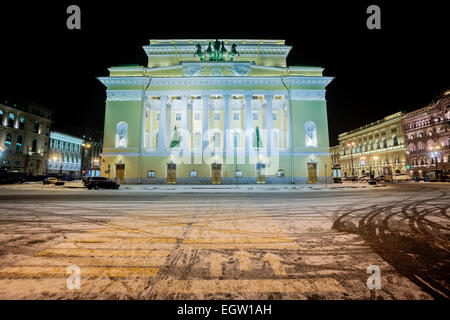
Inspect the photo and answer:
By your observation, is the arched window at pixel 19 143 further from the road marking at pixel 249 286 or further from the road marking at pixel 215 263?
the road marking at pixel 249 286

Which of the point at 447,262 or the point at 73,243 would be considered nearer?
the point at 447,262

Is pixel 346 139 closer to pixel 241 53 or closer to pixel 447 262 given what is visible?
pixel 241 53

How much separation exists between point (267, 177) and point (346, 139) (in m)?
61.3

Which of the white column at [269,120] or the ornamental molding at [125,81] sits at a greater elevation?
the ornamental molding at [125,81]

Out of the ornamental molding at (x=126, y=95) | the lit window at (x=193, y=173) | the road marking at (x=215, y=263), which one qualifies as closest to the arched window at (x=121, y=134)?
the ornamental molding at (x=126, y=95)

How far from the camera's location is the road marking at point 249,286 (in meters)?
2.20

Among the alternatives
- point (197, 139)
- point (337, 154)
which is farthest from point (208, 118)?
point (337, 154)

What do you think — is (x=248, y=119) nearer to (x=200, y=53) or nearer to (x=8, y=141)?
(x=200, y=53)

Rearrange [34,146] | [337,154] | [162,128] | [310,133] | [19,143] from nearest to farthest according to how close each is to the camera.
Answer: [162,128]
[310,133]
[19,143]
[34,146]
[337,154]

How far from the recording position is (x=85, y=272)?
8.62ft

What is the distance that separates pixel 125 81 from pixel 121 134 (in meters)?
8.03

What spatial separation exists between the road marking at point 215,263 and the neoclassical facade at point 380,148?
2123 inches

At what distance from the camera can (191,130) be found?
1243 inches

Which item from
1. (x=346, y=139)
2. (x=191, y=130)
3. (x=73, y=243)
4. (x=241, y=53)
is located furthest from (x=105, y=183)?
(x=346, y=139)
